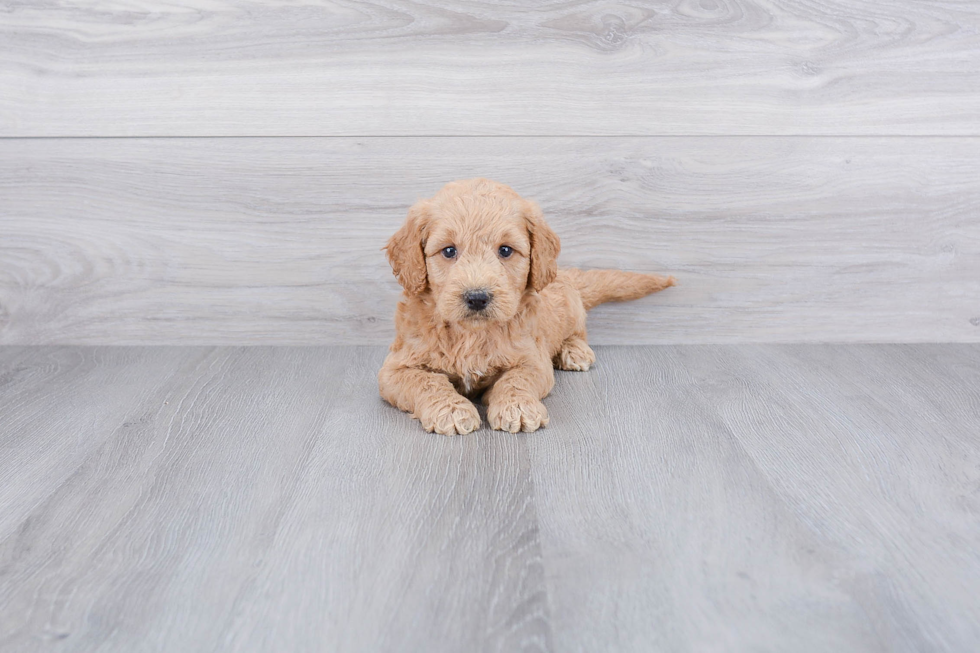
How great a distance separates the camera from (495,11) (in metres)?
2.34

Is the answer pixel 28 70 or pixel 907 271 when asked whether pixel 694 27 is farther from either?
pixel 28 70

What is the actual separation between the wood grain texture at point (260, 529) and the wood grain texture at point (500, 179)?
1.64ft

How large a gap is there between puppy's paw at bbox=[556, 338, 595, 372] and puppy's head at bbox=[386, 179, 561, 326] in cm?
43

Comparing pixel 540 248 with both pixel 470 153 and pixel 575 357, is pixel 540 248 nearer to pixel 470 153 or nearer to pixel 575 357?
pixel 575 357

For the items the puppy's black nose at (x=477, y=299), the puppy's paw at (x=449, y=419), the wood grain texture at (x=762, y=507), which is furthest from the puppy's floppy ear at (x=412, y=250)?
the wood grain texture at (x=762, y=507)

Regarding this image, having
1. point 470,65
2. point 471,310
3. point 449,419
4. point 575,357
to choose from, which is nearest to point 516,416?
point 449,419

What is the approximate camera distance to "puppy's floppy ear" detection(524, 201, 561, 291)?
6.31 feet

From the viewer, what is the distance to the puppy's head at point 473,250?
5.90 ft

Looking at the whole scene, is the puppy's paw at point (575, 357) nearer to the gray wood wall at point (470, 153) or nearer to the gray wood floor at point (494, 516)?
the gray wood floor at point (494, 516)

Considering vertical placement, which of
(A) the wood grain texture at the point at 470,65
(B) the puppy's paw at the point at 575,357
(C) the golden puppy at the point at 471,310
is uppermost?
(A) the wood grain texture at the point at 470,65

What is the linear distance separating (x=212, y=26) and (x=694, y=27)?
4.91 ft

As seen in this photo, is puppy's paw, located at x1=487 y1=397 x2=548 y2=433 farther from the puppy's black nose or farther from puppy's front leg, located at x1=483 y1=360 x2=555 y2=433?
the puppy's black nose

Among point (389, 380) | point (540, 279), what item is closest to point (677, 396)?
point (540, 279)

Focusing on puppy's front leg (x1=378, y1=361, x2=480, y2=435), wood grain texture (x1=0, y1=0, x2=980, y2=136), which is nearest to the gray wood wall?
wood grain texture (x1=0, y1=0, x2=980, y2=136)
